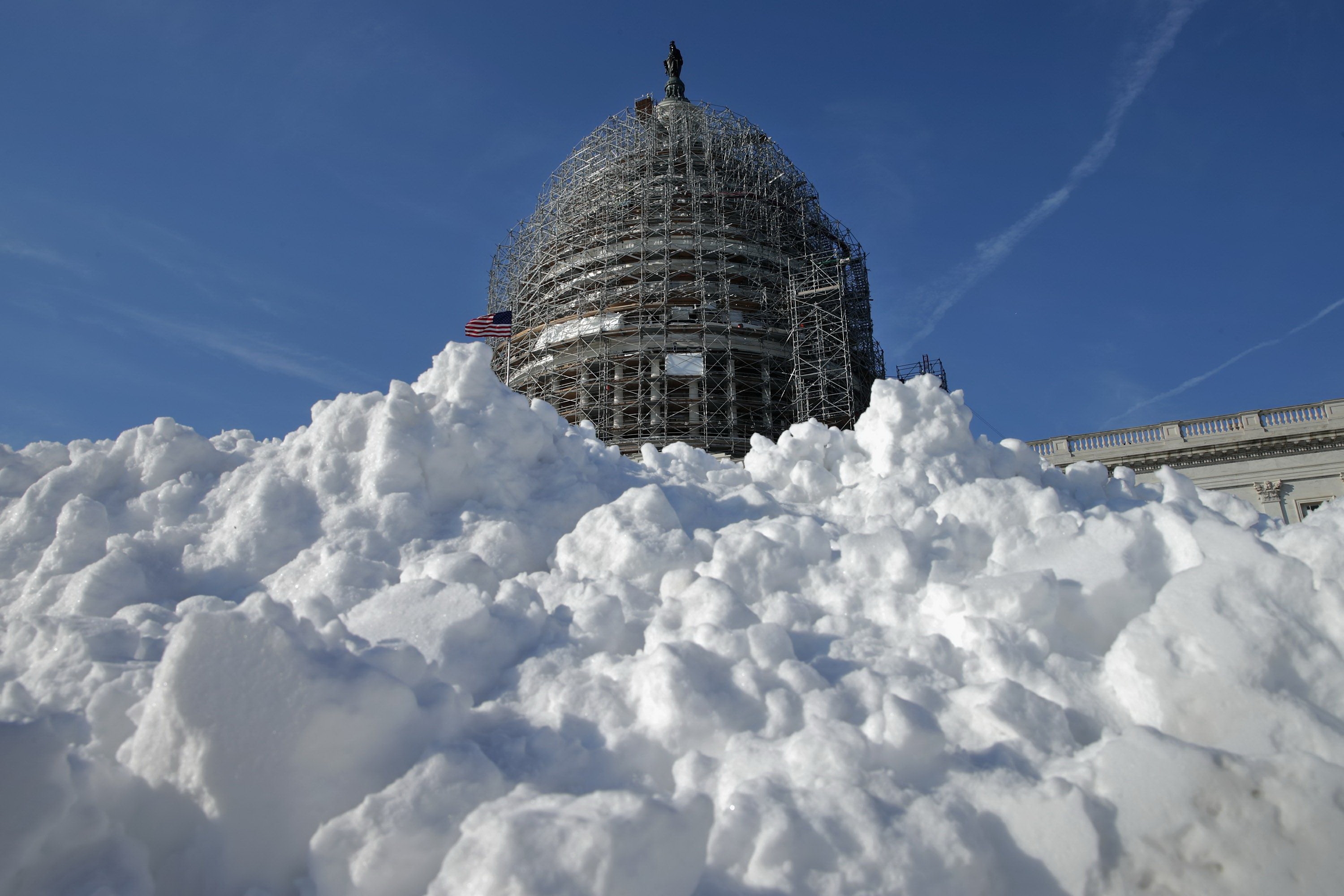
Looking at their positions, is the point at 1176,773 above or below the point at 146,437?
below

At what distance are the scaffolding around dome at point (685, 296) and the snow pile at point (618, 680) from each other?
1737 centimetres

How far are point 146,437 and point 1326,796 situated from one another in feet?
27.9

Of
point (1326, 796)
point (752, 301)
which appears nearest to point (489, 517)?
point (1326, 796)

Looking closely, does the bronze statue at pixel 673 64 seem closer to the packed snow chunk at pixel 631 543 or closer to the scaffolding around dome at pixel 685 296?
the scaffolding around dome at pixel 685 296

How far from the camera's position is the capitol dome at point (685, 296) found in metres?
25.1

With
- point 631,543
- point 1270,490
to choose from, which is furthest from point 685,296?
point 631,543

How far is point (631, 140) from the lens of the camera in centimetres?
3181

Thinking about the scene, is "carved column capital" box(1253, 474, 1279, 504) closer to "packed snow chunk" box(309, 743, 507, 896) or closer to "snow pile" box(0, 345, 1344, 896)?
"snow pile" box(0, 345, 1344, 896)

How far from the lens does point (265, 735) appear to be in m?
3.76

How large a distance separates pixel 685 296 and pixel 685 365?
2861 mm

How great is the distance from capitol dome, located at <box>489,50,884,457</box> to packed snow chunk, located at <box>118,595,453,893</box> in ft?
64.6

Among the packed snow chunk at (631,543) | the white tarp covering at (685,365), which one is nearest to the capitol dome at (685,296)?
the white tarp covering at (685,365)

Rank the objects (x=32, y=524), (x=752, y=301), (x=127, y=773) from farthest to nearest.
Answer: (x=752, y=301), (x=32, y=524), (x=127, y=773)

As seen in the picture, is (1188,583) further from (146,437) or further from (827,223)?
(827,223)
